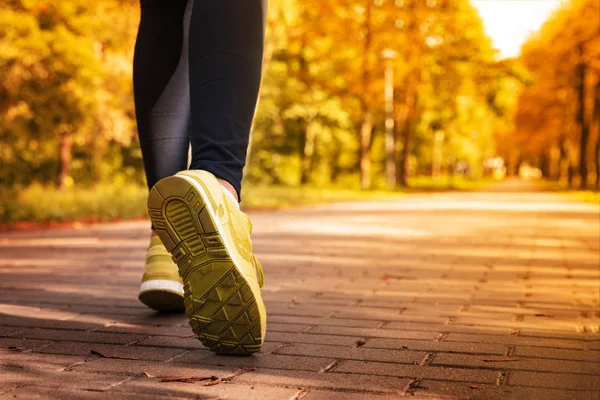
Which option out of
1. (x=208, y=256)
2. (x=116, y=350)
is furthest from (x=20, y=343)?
(x=208, y=256)

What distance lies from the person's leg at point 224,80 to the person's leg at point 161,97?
1.58ft

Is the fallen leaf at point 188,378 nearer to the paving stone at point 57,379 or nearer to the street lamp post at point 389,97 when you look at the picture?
the paving stone at point 57,379

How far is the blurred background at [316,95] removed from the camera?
1795 centimetres

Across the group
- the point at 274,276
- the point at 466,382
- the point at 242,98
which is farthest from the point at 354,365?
the point at 274,276

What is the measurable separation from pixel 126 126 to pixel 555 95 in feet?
74.8

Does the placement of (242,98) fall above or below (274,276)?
above

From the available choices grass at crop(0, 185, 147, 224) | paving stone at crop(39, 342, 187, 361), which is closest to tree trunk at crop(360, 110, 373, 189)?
grass at crop(0, 185, 147, 224)

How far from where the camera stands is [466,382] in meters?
2.23

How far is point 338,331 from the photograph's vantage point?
3094 mm

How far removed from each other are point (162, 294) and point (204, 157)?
31.6 inches

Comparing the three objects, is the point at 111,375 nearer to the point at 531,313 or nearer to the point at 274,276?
the point at 531,313

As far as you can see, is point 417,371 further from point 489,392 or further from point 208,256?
point 208,256

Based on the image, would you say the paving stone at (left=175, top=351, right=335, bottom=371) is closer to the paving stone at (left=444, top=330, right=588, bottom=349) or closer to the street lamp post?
the paving stone at (left=444, top=330, right=588, bottom=349)

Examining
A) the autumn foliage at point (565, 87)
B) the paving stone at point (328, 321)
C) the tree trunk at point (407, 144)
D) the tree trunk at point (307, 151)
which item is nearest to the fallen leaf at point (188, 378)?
the paving stone at point (328, 321)
